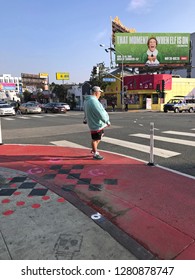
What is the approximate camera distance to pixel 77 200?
364cm

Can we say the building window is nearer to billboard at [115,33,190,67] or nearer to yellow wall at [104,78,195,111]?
yellow wall at [104,78,195,111]

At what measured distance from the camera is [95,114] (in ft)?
18.6

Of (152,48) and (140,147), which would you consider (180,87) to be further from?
(140,147)

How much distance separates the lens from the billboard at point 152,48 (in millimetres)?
41125

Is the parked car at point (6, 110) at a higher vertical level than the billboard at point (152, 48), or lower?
lower

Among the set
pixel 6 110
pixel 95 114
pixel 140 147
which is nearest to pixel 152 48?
pixel 6 110

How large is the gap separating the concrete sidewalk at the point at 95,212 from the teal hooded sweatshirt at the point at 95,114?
96 centimetres

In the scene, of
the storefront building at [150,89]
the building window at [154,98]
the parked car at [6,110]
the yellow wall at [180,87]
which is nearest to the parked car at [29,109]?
the parked car at [6,110]

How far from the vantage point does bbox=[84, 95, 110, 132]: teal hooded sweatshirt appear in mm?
5594

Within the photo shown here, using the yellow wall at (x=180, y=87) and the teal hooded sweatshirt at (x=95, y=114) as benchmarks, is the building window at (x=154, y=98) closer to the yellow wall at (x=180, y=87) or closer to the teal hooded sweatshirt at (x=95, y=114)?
the yellow wall at (x=180, y=87)

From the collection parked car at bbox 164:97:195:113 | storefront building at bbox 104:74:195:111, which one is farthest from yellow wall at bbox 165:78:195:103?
parked car at bbox 164:97:195:113
